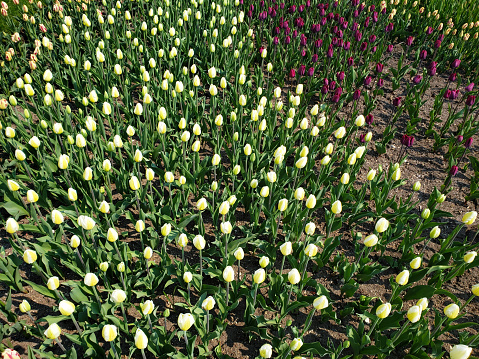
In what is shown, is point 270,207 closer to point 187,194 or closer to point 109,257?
point 187,194

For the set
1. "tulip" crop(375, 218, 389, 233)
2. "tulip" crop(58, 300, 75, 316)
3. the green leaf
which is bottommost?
the green leaf

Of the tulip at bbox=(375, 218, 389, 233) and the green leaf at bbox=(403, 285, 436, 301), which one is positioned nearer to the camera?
the tulip at bbox=(375, 218, 389, 233)

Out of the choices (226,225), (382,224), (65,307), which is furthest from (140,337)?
(382,224)

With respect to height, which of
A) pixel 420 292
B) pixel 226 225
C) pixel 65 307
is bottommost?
pixel 420 292

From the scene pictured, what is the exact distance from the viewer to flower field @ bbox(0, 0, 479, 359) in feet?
8.69

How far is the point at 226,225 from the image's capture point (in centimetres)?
262

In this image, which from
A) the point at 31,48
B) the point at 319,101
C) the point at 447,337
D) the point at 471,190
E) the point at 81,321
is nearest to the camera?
the point at 81,321

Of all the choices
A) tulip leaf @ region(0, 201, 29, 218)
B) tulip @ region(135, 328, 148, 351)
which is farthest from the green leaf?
tulip leaf @ region(0, 201, 29, 218)

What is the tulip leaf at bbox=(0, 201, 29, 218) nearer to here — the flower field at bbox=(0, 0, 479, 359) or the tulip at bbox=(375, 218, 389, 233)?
the flower field at bbox=(0, 0, 479, 359)

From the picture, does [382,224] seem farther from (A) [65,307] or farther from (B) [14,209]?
(B) [14,209]

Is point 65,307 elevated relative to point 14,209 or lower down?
elevated

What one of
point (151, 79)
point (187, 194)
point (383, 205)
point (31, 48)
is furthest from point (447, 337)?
point (31, 48)

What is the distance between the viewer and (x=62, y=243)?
3.12 metres

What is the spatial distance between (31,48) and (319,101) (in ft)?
14.9
